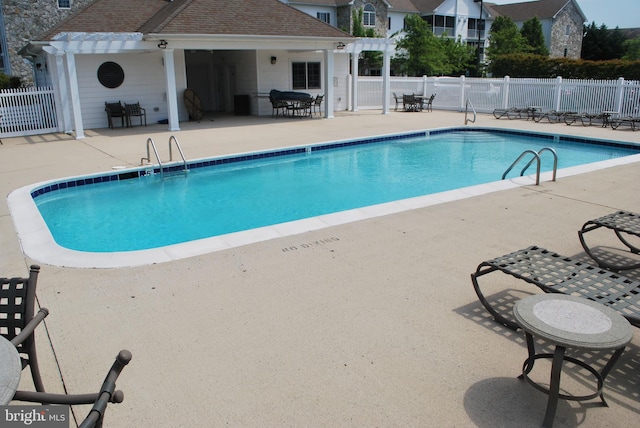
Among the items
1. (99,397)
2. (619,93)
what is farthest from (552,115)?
(99,397)

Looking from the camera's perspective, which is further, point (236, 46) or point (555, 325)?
point (236, 46)

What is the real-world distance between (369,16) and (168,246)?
40.1m

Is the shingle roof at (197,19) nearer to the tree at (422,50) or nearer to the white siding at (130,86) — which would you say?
the white siding at (130,86)

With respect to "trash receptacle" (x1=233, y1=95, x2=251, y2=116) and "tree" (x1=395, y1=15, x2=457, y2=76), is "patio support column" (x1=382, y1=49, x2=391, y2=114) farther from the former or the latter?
"tree" (x1=395, y1=15, x2=457, y2=76)

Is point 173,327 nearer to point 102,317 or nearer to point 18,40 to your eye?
point 102,317

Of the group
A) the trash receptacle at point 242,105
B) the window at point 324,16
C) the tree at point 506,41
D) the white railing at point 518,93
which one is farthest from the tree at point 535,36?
the trash receptacle at point 242,105

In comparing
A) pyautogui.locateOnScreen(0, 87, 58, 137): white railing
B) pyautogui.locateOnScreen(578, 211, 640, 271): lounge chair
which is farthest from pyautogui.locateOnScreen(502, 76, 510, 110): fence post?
pyautogui.locateOnScreen(578, 211, 640, 271): lounge chair

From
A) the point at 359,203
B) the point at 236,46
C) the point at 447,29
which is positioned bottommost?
the point at 359,203

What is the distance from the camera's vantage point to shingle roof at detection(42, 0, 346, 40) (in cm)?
1563

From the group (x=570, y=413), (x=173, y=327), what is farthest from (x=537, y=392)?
(x=173, y=327)

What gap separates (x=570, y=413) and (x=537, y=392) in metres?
0.21

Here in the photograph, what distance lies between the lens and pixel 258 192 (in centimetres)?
957

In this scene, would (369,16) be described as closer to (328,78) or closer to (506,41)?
(506,41)

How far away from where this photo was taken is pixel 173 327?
3.66m
